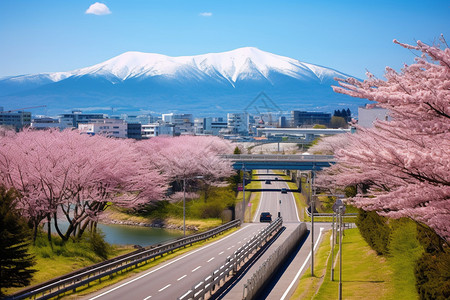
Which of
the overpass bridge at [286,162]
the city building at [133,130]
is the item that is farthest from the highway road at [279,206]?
the city building at [133,130]

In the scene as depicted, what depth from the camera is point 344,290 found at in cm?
2636

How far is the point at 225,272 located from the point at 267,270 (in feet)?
7.41

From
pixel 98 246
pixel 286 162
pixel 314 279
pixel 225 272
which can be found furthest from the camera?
pixel 286 162

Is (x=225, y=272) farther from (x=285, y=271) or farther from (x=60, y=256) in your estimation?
(x=60, y=256)

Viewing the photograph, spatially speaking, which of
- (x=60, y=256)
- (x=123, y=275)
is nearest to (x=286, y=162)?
(x=60, y=256)

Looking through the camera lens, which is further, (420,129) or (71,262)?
(71,262)

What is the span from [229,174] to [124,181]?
38.0 metres

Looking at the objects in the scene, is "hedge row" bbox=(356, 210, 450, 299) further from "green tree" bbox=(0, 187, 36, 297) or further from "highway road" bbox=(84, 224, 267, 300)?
"green tree" bbox=(0, 187, 36, 297)

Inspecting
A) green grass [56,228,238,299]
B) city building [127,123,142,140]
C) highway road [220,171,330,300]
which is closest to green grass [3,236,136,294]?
green grass [56,228,238,299]

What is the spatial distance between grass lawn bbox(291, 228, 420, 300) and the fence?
65.8 inches

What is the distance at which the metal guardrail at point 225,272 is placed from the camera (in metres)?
21.4

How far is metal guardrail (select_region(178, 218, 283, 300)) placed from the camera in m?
21.4

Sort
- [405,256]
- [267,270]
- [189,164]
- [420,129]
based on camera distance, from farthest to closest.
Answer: [189,164], [267,270], [405,256], [420,129]

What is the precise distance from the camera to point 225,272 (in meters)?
27.0
